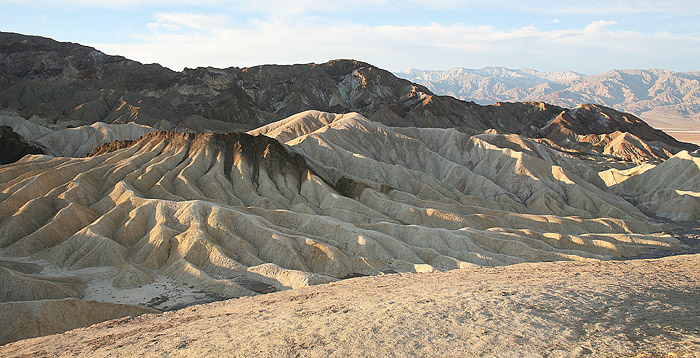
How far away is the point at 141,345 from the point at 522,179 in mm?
68367

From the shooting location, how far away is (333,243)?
4150cm

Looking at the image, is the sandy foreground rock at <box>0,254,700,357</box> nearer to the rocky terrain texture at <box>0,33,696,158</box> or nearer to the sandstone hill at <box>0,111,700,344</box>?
the sandstone hill at <box>0,111,700,344</box>

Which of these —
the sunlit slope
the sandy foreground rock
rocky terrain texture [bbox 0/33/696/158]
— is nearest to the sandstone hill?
the sunlit slope

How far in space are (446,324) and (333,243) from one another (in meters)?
26.2

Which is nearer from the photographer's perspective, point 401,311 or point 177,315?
point 401,311

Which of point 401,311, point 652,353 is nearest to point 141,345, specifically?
point 401,311

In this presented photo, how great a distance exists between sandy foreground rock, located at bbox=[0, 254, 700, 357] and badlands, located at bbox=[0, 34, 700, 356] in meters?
0.10

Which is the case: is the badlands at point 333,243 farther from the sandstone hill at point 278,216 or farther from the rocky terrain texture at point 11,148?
the rocky terrain texture at point 11,148

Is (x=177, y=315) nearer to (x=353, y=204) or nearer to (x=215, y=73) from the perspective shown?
(x=353, y=204)

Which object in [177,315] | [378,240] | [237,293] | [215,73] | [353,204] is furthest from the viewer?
[215,73]

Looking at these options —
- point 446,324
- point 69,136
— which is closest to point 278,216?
point 446,324

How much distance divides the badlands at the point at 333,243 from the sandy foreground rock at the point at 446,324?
0.10 m

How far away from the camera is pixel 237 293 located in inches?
1270

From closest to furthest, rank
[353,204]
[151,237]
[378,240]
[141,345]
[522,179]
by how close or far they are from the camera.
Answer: [141,345] → [151,237] → [378,240] → [353,204] → [522,179]
